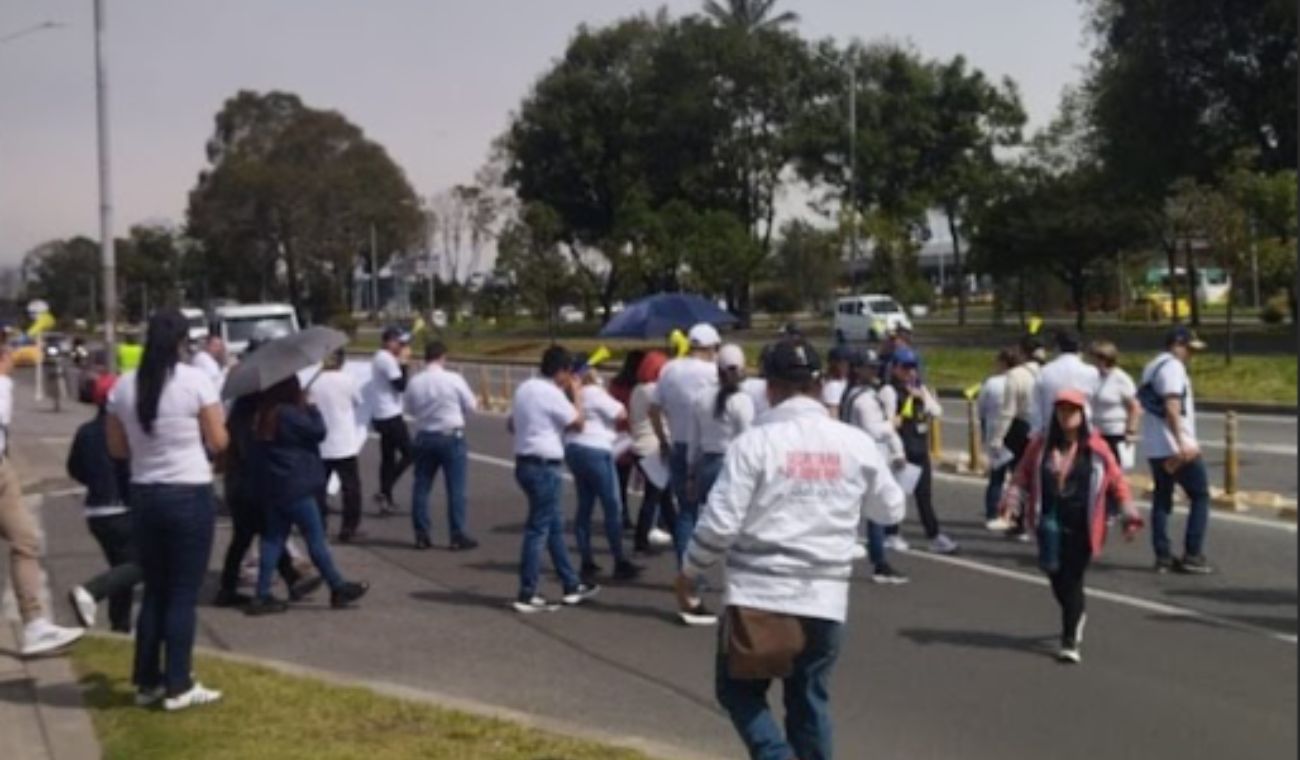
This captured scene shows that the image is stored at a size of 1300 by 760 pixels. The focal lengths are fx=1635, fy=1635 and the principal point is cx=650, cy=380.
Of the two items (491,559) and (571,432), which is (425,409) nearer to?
(491,559)

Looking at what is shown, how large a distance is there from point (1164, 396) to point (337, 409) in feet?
19.0

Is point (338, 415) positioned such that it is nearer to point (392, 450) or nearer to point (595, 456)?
point (595, 456)

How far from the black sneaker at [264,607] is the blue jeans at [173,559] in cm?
261

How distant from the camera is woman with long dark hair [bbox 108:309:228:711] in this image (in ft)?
22.8

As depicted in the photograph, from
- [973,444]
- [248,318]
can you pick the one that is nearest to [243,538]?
[973,444]

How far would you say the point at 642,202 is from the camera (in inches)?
1761

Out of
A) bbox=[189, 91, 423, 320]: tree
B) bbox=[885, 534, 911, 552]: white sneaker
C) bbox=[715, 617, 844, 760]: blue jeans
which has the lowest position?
bbox=[885, 534, 911, 552]: white sneaker

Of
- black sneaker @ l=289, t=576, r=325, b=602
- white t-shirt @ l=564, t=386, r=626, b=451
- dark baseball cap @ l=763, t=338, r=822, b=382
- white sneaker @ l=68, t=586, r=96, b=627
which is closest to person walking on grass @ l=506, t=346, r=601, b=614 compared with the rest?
white t-shirt @ l=564, t=386, r=626, b=451

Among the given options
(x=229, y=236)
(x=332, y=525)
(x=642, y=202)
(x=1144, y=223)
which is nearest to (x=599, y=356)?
(x=332, y=525)

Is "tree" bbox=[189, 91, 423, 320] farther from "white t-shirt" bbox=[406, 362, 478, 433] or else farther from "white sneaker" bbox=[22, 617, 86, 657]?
"white sneaker" bbox=[22, 617, 86, 657]

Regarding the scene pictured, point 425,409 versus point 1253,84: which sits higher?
point 1253,84

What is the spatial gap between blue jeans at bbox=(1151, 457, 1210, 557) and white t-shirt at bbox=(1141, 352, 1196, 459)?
4.0 inches

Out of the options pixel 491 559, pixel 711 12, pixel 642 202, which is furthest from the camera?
pixel 642 202

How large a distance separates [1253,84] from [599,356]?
3015 cm
